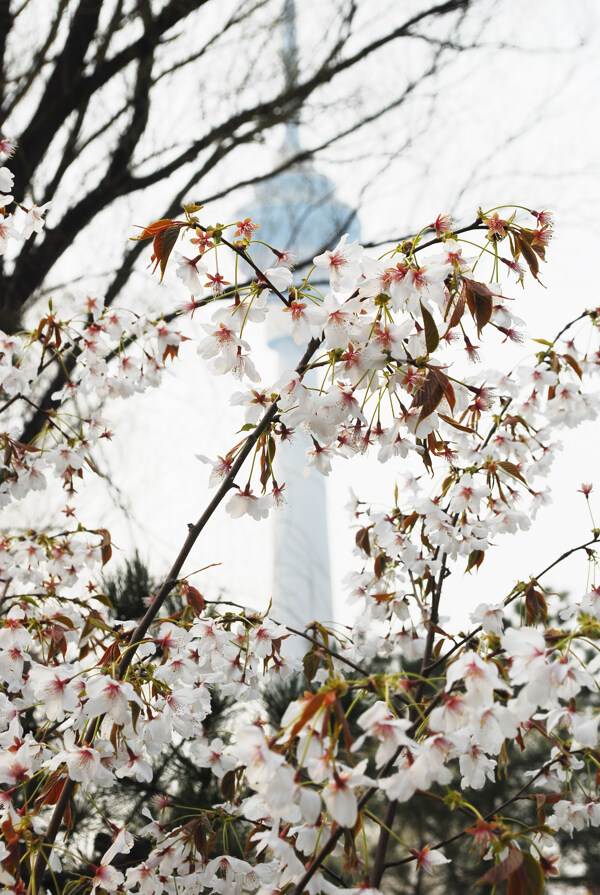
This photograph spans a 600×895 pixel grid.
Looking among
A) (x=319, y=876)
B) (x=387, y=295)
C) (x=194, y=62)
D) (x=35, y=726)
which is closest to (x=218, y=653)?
(x=319, y=876)

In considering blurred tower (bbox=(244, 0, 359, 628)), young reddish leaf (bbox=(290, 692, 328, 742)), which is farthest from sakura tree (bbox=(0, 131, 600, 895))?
blurred tower (bbox=(244, 0, 359, 628))

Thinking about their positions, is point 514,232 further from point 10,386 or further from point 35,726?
point 35,726

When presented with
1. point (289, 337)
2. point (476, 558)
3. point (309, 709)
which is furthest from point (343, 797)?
point (289, 337)

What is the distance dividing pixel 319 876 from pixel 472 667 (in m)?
0.19

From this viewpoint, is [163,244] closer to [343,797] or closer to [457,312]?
[457,312]

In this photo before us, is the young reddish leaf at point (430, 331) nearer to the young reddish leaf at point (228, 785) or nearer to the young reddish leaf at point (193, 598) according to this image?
the young reddish leaf at point (193, 598)

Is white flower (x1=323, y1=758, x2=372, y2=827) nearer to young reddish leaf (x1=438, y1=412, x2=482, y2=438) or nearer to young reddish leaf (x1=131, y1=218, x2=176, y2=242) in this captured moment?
young reddish leaf (x1=438, y1=412, x2=482, y2=438)

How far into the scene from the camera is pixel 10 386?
3.13 ft

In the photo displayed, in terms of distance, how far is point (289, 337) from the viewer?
7.52ft

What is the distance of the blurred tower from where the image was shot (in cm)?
221

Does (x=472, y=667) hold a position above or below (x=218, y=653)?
below

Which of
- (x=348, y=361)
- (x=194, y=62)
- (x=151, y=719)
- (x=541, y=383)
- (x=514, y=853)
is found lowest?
(x=514, y=853)

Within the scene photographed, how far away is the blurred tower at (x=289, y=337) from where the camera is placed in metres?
2.21

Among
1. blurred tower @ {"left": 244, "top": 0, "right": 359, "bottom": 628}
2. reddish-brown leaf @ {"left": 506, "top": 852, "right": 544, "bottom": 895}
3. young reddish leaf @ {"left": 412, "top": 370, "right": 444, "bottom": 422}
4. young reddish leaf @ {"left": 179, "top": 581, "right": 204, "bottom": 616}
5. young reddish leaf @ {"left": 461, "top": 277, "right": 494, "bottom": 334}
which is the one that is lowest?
reddish-brown leaf @ {"left": 506, "top": 852, "right": 544, "bottom": 895}
